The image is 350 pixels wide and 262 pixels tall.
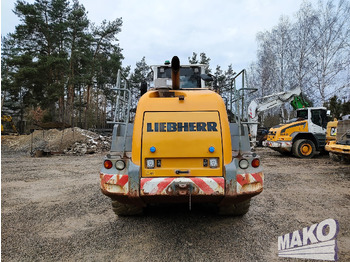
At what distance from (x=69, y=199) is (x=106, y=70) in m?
20.1

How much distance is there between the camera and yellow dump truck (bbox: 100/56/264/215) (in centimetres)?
302

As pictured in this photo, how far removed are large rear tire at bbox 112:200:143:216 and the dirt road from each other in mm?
97

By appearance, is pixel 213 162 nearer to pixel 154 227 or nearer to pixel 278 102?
pixel 154 227

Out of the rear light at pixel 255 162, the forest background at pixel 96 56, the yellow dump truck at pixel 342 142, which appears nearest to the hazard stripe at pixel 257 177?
the rear light at pixel 255 162

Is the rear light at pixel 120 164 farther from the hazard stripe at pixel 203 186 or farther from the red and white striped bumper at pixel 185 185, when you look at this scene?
the hazard stripe at pixel 203 186

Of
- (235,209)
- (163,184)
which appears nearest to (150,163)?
(163,184)

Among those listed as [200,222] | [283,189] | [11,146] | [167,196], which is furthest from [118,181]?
[11,146]

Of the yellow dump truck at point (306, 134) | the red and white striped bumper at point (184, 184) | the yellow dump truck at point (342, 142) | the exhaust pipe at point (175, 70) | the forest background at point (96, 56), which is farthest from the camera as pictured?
the forest background at point (96, 56)

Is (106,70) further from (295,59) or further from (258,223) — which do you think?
(258,223)

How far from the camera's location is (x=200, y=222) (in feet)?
12.5

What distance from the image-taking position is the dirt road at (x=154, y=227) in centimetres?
298

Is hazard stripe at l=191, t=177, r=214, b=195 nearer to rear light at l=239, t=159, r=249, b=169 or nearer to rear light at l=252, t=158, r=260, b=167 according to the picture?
rear light at l=239, t=159, r=249, b=169

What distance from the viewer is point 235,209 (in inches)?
155

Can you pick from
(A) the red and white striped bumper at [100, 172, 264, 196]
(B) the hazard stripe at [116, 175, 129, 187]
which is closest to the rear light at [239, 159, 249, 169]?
(A) the red and white striped bumper at [100, 172, 264, 196]
